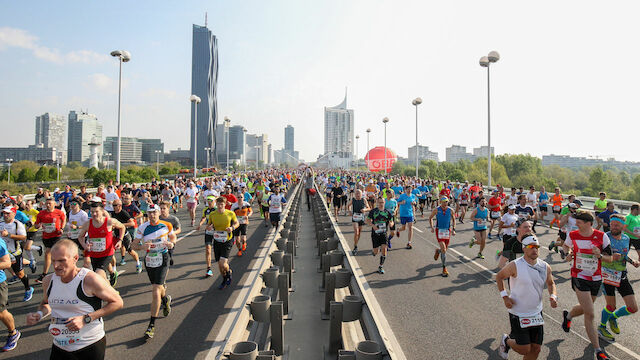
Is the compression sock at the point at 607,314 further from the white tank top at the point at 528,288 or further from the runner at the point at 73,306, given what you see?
the runner at the point at 73,306

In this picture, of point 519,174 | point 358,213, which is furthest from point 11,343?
point 519,174

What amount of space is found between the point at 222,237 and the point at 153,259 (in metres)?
1.95

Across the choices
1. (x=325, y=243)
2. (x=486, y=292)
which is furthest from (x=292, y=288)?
(x=486, y=292)

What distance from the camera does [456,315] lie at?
6.30 metres

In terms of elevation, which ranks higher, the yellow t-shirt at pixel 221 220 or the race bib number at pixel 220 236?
the yellow t-shirt at pixel 221 220

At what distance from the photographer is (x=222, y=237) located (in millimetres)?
7742

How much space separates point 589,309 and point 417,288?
3270 millimetres

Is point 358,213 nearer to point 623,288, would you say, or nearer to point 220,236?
point 220,236

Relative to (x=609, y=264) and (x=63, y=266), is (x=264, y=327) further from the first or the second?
(x=609, y=264)

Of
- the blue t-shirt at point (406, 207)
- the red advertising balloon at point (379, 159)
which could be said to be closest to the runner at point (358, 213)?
the blue t-shirt at point (406, 207)

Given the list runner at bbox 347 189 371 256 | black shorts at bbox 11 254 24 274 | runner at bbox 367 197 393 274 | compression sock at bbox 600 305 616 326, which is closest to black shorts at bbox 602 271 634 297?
compression sock at bbox 600 305 616 326

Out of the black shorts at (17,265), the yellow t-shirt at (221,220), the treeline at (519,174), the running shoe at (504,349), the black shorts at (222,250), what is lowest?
the running shoe at (504,349)

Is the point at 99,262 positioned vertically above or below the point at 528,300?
below

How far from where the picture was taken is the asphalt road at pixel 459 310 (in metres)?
5.10
